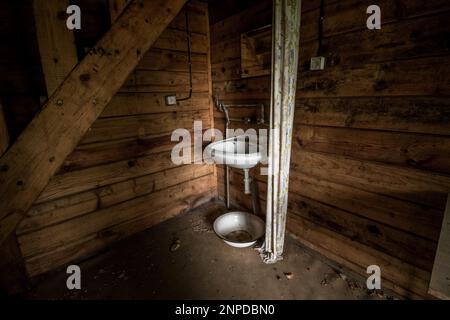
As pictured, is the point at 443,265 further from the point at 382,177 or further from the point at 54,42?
the point at 54,42

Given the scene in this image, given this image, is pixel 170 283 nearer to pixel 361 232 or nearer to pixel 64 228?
pixel 64 228

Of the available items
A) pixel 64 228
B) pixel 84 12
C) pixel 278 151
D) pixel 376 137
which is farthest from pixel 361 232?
pixel 84 12

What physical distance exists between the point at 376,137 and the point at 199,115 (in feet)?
5.33

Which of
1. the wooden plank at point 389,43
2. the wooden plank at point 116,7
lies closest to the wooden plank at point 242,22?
the wooden plank at point 389,43

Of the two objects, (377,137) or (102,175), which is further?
(102,175)

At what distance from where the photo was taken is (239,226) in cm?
228

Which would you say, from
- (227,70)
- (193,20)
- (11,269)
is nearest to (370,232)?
(227,70)

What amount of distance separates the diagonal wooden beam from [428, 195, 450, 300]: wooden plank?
64.8 inches

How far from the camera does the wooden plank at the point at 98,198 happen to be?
1.62m

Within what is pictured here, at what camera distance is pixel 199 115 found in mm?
2432

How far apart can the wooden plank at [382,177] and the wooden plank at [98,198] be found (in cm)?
127

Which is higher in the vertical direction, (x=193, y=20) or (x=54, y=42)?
(x=193, y=20)

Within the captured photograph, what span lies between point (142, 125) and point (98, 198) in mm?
712

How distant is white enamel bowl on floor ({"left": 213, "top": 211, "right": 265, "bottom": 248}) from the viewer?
2139 millimetres
